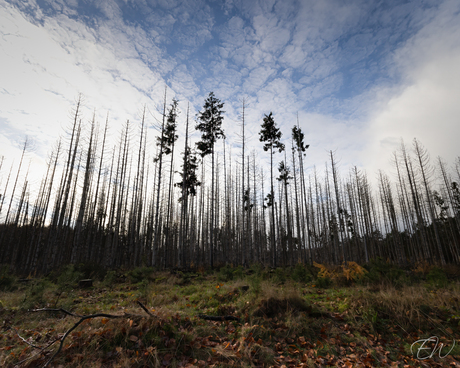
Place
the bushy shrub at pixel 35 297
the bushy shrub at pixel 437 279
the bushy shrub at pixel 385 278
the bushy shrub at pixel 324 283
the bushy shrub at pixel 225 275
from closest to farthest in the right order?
the bushy shrub at pixel 35 297, the bushy shrub at pixel 437 279, the bushy shrub at pixel 385 278, the bushy shrub at pixel 324 283, the bushy shrub at pixel 225 275

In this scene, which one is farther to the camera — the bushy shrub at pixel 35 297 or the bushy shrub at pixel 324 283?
the bushy shrub at pixel 324 283

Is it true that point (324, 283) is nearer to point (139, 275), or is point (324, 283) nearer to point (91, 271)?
point (139, 275)

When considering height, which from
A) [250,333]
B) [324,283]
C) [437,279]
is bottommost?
[250,333]

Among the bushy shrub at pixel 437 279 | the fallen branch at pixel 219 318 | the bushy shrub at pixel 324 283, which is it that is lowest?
the fallen branch at pixel 219 318

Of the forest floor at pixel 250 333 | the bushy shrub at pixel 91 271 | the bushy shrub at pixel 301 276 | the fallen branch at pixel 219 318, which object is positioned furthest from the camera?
the bushy shrub at pixel 91 271

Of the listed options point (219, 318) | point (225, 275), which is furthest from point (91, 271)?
point (219, 318)

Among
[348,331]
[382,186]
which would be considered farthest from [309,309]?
[382,186]

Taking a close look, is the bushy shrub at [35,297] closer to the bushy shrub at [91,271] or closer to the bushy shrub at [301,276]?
the bushy shrub at [91,271]

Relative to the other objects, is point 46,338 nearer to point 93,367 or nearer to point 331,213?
point 93,367

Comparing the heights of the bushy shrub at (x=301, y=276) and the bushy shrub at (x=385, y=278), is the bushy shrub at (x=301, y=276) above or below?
below

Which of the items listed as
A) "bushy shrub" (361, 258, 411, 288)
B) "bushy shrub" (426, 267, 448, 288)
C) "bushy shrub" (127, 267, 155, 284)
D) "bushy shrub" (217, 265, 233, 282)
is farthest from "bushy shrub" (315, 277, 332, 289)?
"bushy shrub" (127, 267, 155, 284)

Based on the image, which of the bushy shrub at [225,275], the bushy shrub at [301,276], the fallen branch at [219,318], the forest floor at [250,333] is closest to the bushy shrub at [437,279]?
the forest floor at [250,333]

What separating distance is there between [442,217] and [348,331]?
34158 mm

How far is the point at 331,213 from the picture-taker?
29.3 meters
